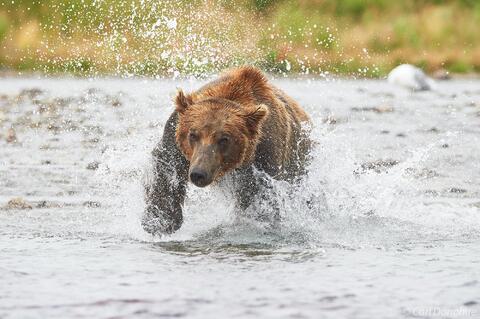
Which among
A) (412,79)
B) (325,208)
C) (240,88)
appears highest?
(412,79)

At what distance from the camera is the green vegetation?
19172 mm

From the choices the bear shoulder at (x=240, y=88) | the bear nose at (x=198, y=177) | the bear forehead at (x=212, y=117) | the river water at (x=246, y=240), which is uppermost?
the bear shoulder at (x=240, y=88)

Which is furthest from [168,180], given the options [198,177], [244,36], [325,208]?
[244,36]

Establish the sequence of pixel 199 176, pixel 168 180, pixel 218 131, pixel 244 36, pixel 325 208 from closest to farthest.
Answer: pixel 199 176 → pixel 218 131 → pixel 168 180 → pixel 325 208 → pixel 244 36

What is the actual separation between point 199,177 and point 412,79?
50.2ft

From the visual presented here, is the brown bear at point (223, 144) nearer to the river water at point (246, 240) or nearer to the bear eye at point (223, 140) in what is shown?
the bear eye at point (223, 140)

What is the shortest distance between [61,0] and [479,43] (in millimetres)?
9735

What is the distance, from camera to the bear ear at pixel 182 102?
5746 millimetres

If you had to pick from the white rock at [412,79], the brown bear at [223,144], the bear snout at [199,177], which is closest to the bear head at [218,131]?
the brown bear at [223,144]

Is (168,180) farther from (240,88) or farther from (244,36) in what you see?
(244,36)

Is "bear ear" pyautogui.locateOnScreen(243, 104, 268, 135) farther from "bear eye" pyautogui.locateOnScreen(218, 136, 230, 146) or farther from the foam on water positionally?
the foam on water

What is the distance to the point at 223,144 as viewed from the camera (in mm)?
5633

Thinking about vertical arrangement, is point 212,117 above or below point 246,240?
above

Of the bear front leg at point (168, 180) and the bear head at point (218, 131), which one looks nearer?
the bear head at point (218, 131)
